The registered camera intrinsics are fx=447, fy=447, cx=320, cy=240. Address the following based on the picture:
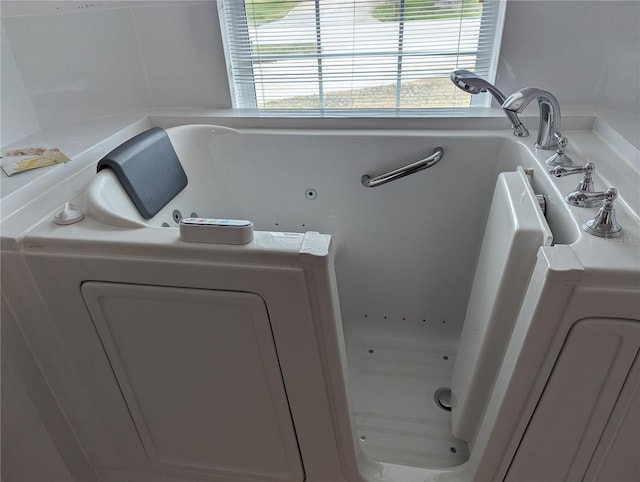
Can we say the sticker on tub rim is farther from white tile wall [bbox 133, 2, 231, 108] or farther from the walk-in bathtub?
white tile wall [bbox 133, 2, 231, 108]

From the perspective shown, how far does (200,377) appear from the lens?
973 millimetres

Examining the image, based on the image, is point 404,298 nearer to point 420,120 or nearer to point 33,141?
point 420,120

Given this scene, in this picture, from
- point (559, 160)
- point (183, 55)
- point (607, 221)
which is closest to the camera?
point (607, 221)

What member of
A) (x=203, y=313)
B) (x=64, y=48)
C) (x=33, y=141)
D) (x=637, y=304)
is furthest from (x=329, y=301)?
(x=64, y=48)

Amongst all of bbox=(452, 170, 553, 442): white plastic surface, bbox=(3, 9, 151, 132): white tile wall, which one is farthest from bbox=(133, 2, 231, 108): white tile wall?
bbox=(452, 170, 553, 442): white plastic surface

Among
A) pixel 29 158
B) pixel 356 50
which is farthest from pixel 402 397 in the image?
pixel 29 158

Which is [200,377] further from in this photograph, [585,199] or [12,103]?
[12,103]

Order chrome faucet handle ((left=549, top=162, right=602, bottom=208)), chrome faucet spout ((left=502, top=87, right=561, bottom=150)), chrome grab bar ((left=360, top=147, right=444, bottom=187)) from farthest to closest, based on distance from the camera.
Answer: chrome grab bar ((left=360, top=147, right=444, bottom=187)) < chrome faucet spout ((left=502, top=87, right=561, bottom=150)) < chrome faucet handle ((left=549, top=162, right=602, bottom=208))

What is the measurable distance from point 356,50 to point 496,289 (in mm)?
998

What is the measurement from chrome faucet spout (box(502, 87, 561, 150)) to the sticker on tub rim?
1.18 meters

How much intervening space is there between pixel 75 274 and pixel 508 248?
2.83 ft

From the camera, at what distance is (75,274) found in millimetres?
901

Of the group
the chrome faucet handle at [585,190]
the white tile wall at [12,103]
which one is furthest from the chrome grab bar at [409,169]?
the white tile wall at [12,103]

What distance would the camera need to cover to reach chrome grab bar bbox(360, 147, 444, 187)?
1.38 meters
